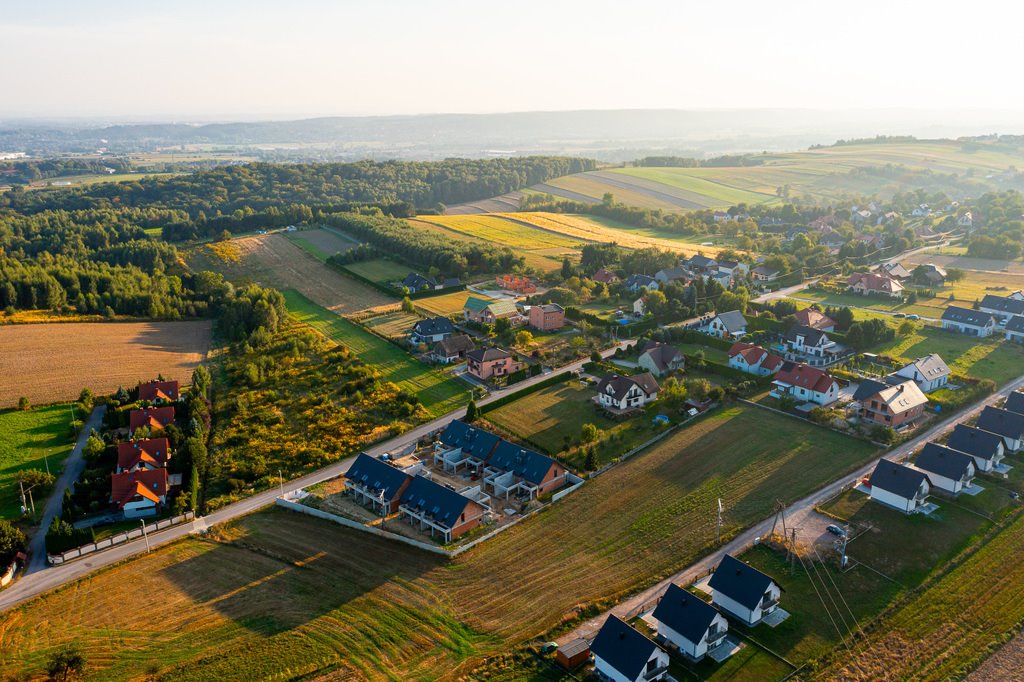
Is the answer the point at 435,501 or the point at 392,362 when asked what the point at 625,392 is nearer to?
the point at 435,501

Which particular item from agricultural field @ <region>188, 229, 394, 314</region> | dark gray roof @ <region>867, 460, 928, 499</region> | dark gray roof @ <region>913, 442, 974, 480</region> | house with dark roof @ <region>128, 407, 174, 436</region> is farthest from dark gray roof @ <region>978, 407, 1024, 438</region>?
agricultural field @ <region>188, 229, 394, 314</region>

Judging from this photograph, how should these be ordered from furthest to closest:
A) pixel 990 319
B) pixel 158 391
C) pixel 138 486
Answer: pixel 990 319
pixel 158 391
pixel 138 486

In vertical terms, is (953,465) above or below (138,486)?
above

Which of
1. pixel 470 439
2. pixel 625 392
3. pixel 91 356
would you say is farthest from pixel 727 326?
pixel 91 356

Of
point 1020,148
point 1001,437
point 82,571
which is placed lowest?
point 82,571

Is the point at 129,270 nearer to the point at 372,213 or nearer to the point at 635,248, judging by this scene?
the point at 372,213

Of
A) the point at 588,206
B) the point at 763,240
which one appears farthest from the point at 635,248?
the point at 588,206

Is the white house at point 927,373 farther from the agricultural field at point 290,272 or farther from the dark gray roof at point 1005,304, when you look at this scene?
the agricultural field at point 290,272
